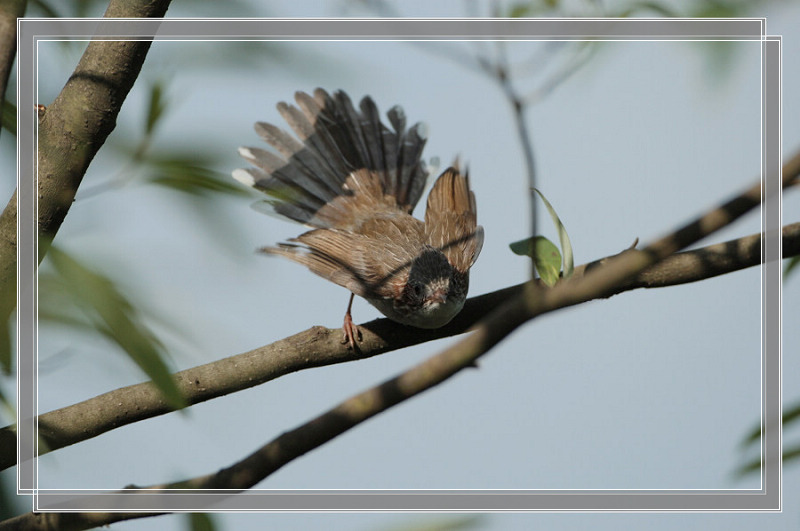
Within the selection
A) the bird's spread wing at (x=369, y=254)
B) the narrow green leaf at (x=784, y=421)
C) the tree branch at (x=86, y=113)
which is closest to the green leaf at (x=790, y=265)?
the narrow green leaf at (x=784, y=421)

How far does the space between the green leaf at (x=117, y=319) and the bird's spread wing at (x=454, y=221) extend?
0.74 meters

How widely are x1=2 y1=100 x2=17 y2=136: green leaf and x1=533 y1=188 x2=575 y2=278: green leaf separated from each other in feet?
3.50

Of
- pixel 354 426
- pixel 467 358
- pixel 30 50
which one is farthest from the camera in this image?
pixel 30 50

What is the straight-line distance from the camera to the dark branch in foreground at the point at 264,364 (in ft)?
4.35

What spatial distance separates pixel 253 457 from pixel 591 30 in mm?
1020

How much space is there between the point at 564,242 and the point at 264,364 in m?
0.63

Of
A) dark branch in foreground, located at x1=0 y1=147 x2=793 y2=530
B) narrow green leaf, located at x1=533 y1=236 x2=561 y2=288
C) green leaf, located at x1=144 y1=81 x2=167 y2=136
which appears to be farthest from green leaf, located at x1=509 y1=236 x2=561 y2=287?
green leaf, located at x1=144 y1=81 x2=167 y2=136

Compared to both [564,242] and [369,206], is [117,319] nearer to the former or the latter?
[564,242]

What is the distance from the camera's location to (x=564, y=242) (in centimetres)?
127

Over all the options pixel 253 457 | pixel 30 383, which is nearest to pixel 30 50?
pixel 30 383

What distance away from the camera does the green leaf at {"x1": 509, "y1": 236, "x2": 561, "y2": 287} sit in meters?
1.25

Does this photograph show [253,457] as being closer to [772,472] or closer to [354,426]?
[354,426]

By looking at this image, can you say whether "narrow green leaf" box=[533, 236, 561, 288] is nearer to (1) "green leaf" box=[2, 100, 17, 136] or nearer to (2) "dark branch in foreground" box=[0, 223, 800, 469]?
(2) "dark branch in foreground" box=[0, 223, 800, 469]

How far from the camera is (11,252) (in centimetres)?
139
